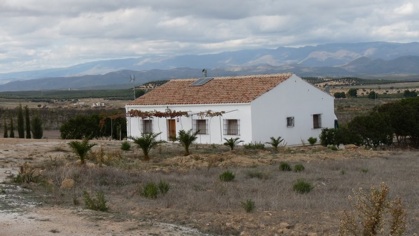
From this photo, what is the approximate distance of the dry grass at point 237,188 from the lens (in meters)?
9.21

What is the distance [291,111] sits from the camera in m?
30.8

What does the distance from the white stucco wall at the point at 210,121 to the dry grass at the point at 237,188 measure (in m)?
6.62

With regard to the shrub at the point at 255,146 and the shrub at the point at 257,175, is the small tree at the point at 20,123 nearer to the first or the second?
the shrub at the point at 255,146

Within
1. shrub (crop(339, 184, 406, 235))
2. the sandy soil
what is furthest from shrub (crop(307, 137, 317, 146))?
shrub (crop(339, 184, 406, 235))

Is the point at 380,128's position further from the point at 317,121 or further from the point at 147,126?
the point at 147,126

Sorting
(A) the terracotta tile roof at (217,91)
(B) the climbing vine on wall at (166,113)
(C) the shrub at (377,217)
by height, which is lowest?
(C) the shrub at (377,217)

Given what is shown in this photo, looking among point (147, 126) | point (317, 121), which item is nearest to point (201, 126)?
point (147, 126)

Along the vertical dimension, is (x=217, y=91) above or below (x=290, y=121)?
above

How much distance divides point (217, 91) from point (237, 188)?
18304 mm

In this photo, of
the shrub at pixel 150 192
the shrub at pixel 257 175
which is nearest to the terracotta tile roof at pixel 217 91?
the shrub at pixel 257 175

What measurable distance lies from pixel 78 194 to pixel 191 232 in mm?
4489

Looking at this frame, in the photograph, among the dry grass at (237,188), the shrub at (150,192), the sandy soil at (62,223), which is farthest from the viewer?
the shrub at (150,192)

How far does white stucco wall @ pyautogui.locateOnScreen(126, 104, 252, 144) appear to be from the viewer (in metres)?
28.7

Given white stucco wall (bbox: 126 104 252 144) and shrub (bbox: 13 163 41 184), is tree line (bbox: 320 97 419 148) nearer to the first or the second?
white stucco wall (bbox: 126 104 252 144)
